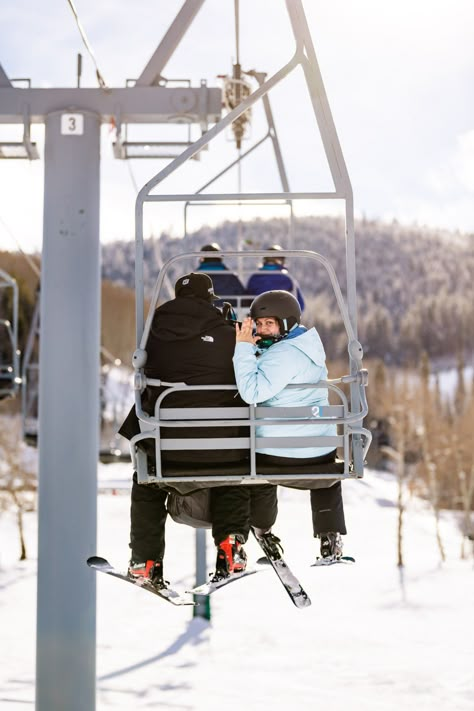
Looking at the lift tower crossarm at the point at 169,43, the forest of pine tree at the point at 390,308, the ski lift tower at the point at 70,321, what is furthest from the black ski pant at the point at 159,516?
the forest of pine tree at the point at 390,308

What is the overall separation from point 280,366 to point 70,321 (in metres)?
3.39

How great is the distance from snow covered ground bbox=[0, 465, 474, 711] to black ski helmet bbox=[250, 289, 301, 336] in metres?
10.7

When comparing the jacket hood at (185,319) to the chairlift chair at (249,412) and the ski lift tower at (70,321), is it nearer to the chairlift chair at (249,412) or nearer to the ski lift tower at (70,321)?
the chairlift chair at (249,412)

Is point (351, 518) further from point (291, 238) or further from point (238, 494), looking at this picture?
point (238, 494)

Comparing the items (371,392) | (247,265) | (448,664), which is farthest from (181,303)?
(371,392)

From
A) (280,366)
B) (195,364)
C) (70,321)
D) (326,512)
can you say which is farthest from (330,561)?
(70,321)

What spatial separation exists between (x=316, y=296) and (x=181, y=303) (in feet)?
415

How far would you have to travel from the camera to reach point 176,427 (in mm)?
3504

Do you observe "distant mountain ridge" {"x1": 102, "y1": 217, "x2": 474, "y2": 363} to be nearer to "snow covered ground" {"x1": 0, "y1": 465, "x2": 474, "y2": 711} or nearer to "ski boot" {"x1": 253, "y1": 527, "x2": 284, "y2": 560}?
"snow covered ground" {"x1": 0, "y1": 465, "x2": 474, "y2": 711}

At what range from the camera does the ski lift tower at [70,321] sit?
6316mm

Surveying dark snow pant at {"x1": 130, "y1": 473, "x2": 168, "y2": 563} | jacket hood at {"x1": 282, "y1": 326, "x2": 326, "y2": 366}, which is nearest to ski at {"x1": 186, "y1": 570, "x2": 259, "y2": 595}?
dark snow pant at {"x1": 130, "y1": 473, "x2": 168, "y2": 563}

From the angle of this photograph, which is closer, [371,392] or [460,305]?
[371,392]

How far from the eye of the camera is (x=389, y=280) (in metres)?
137

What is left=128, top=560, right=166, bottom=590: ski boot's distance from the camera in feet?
12.7
